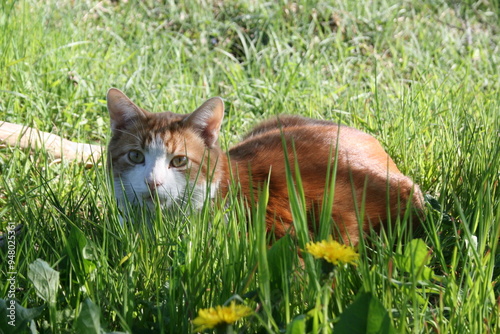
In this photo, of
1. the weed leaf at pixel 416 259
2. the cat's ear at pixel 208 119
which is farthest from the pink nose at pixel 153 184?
the weed leaf at pixel 416 259

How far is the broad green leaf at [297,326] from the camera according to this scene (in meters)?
1.46

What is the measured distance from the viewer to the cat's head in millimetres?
2668

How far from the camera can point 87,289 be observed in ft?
6.20

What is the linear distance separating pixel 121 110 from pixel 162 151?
12.1 inches

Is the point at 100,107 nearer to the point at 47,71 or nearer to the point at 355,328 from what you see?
the point at 47,71

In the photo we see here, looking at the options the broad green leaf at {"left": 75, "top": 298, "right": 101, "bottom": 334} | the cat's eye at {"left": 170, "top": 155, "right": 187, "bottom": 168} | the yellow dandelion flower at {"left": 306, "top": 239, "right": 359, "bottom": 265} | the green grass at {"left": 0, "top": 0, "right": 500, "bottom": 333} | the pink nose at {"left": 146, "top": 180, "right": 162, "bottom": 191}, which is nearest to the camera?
the yellow dandelion flower at {"left": 306, "top": 239, "right": 359, "bottom": 265}

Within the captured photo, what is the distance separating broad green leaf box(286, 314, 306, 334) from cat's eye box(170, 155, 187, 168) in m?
1.42

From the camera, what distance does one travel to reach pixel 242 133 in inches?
165

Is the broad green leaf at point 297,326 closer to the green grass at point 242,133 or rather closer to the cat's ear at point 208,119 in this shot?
the green grass at point 242,133

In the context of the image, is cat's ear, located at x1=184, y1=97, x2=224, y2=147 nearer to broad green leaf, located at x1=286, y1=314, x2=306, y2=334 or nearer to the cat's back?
the cat's back

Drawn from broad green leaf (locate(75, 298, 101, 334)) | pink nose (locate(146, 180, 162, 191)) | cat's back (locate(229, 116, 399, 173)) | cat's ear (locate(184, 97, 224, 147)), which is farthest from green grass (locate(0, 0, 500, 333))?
cat's ear (locate(184, 97, 224, 147))

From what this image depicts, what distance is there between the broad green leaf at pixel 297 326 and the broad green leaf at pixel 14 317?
2.21ft

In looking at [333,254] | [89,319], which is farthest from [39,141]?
[333,254]

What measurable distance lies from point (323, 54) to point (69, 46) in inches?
80.4
